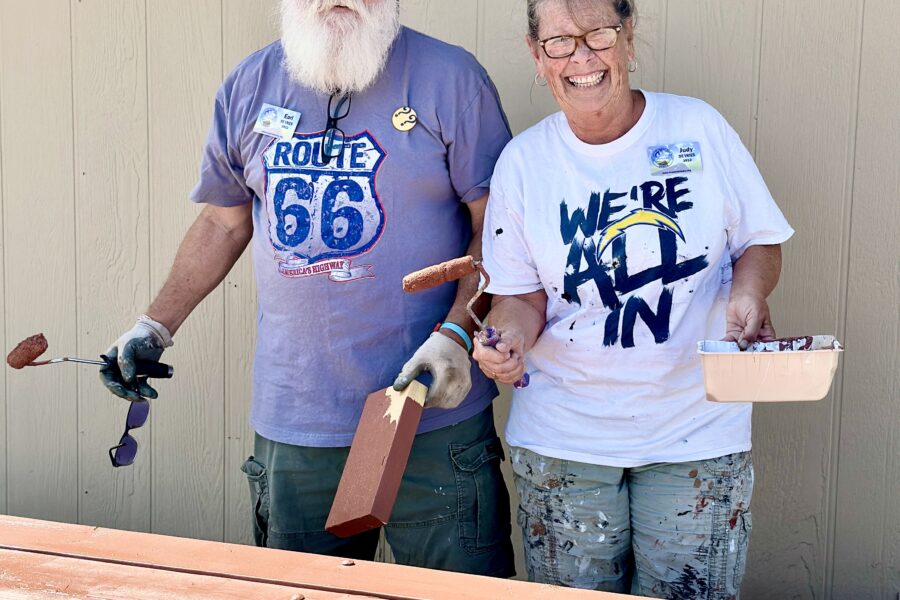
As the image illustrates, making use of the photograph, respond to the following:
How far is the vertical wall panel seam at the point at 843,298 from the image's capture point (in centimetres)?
246

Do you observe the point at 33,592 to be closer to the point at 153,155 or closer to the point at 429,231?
the point at 429,231

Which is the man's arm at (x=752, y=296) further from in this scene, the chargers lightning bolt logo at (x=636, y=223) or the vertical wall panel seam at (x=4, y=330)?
the vertical wall panel seam at (x=4, y=330)

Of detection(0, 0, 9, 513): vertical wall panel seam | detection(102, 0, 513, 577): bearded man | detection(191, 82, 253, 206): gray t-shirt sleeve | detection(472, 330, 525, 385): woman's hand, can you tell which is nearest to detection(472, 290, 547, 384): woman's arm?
detection(472, 330, 525, 385): woman's hand

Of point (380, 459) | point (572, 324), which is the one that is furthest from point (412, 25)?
point (380, 459)

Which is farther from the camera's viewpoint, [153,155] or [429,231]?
[153,155]

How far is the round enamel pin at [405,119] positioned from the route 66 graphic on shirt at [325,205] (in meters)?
0.07

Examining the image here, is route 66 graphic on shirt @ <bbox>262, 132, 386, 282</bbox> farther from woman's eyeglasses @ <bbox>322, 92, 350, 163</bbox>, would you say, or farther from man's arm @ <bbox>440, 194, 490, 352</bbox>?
man's arm @ <bbox>440, 194, 490, 352</bbox>

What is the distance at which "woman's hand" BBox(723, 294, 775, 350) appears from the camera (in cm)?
188

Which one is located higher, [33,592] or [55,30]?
[55,30]

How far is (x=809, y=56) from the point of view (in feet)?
8.16

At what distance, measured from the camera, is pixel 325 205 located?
89.4 inches

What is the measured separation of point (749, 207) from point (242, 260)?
64.4 inches

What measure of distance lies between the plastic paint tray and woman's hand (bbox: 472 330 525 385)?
0.39 meters

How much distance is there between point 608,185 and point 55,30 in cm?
204
